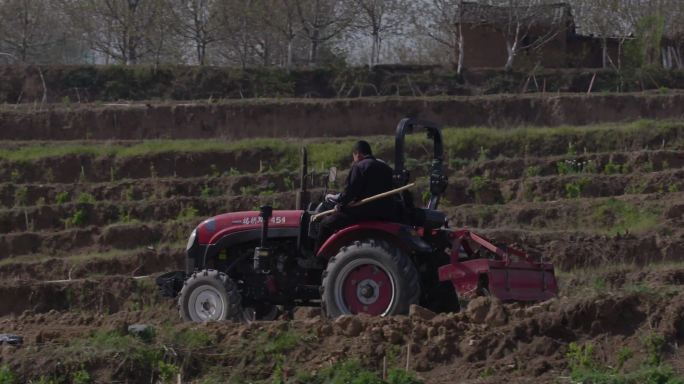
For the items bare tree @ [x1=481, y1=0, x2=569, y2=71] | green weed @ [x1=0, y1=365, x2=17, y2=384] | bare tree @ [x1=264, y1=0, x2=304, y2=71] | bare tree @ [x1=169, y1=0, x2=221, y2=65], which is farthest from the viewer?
bare tree @ [x1=169, y1=0, x2=221, y2=65]

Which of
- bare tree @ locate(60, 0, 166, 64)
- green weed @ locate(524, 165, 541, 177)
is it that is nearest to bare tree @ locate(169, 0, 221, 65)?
bare tree @ locate(60, 0, 166, 64)

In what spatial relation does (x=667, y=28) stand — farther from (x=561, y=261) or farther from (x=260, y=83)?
(x=561, y=261)

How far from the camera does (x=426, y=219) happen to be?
11594mm

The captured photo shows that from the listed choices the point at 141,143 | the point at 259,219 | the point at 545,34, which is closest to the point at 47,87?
the point at 141,143

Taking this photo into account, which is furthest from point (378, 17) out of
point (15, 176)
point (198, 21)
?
point (15, 176)

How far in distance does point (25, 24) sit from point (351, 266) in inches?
1724

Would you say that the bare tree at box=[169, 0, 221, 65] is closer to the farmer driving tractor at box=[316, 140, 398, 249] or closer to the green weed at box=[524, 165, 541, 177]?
the green weed at box=[524, 165, 541, 177]

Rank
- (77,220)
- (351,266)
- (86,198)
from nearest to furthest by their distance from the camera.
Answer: (351,266)
(77,220)
(86,198)

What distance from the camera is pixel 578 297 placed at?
10.3m

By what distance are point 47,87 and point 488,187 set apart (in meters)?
21.9

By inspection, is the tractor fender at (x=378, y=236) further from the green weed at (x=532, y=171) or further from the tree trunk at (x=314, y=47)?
the tree trunk at (x=314, y=47)

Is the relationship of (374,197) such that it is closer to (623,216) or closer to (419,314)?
(419,314)

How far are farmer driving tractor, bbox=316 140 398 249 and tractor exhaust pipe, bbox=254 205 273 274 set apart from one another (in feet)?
2.08

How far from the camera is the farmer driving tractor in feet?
36.8
